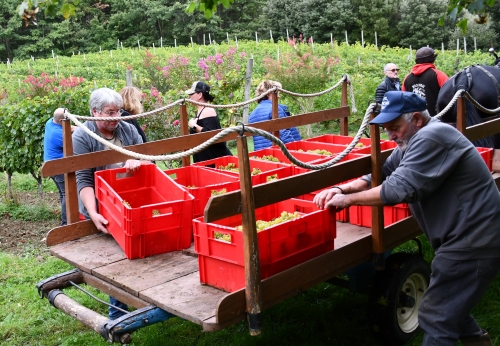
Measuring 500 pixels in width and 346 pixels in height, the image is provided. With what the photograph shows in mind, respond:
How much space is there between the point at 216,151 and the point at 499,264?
387 cm

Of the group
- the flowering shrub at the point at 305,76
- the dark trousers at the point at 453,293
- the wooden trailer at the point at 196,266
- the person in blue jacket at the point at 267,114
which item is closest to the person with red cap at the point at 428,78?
the person in blue jacket at the point at 267,114

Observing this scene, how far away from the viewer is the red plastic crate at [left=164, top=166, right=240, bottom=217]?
457 centimetres

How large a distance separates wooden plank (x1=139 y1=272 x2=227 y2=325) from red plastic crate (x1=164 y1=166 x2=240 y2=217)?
86 cm

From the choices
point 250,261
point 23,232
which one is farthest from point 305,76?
point 250,261

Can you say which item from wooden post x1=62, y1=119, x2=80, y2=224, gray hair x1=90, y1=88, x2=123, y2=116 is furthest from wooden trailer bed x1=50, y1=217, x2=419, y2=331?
gray hair x1=90, y1=88, x2=123, y2=116

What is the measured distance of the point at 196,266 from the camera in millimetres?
4004

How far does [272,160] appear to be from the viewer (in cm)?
588

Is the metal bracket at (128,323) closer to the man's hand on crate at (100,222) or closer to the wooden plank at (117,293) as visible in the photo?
the wooden plank at (117,293)

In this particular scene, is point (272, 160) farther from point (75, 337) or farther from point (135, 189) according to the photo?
point (75, 337)

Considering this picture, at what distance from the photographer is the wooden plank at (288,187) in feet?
10.3

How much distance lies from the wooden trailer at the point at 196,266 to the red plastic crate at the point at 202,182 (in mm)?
302

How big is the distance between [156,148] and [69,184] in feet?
3.14

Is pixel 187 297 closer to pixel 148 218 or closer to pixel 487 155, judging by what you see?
pixel 148 218

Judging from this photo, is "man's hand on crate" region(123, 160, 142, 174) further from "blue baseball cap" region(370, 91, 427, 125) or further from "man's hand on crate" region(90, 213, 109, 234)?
"blue baseball cap" region(370, 91, 427, 125)
